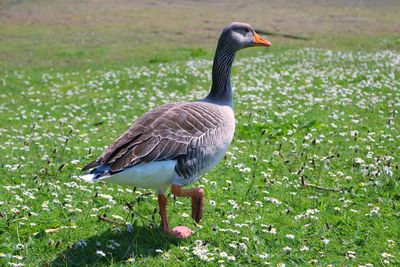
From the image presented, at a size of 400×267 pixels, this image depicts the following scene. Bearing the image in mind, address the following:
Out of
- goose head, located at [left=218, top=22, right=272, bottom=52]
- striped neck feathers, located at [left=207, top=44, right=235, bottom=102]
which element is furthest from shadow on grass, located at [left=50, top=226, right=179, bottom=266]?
goose head, located at [left=218, top=22, right=272, bottom=52]

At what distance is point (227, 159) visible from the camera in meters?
9.16

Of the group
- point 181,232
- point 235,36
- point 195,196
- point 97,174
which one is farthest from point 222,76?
point 97,174

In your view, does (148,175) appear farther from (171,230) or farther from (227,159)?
(227,159)

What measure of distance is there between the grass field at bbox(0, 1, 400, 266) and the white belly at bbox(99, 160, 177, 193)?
1.36ft

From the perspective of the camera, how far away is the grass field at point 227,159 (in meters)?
6.00

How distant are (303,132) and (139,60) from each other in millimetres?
14130

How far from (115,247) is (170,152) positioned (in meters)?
1.29

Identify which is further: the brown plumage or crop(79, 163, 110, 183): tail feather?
the brown plumage

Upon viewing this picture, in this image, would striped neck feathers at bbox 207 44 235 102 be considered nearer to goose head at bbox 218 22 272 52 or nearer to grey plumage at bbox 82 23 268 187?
goose head at bbox 218 22 272 52

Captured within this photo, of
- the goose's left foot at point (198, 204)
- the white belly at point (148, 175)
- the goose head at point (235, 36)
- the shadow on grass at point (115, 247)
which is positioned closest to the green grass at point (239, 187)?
the shadow on grass at point (115, 247)

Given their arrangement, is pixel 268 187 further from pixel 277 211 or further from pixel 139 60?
pixel 139 60

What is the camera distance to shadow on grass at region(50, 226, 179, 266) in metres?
5.70

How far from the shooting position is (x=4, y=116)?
537 inches

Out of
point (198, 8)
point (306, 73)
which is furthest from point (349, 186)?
point (198, 8)
